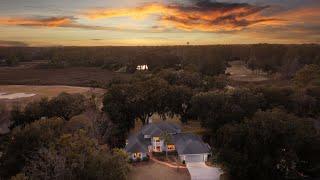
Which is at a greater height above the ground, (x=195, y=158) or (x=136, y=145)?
(x=136, y=145)

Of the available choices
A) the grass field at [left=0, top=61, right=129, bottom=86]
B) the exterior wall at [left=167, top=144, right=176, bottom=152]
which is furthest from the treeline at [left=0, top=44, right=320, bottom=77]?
the exterior wall at [left=167, top=144, right=176, bottom=152]

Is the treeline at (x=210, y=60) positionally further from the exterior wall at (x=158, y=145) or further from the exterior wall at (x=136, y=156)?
the exterior wall at (x=136, y=156)

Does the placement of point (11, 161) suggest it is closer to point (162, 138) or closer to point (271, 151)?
point (162, 138)

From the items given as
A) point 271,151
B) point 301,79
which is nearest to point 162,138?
point 271,151

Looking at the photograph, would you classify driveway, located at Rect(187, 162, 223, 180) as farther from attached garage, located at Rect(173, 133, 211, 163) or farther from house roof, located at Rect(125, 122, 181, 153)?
house roof, located at Rect(125, 122, 181, 153)

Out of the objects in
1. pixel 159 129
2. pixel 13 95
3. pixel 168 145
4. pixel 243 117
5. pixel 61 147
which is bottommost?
pixel 168 145

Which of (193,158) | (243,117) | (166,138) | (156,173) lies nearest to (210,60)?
(243,117)

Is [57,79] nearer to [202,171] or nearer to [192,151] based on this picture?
[192,151]
